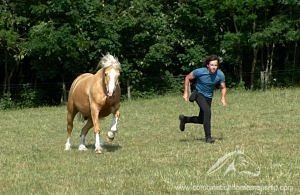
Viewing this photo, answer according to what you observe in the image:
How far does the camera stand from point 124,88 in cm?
3747

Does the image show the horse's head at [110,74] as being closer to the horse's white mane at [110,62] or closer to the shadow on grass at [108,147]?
the horse's white mane at [110,62]

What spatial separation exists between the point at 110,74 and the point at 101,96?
67 centimetres

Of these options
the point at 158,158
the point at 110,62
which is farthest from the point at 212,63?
the point at 158,158

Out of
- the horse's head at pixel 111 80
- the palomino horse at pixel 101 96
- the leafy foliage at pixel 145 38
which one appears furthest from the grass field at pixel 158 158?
the leafy foliage at pixel 145 38

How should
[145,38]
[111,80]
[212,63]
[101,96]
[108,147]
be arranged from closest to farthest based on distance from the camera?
[111,80] → [101,96] → [212,63] → [108,147] → [145,38]

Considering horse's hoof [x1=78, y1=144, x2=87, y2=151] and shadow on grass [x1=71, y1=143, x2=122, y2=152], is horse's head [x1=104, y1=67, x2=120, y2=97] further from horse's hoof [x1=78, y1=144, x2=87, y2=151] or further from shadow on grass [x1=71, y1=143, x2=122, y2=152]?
horse's hoof [x1=78, y1=144, x2=87, y2=151]

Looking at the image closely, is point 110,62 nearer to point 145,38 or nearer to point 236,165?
point 236,165

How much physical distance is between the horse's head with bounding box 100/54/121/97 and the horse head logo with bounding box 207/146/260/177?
3.19 meters

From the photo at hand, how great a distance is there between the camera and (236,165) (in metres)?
9.80

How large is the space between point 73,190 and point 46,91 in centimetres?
2952

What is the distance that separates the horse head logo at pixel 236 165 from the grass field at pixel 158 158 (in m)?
0.06

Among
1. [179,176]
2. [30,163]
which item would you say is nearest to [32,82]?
[30,163]

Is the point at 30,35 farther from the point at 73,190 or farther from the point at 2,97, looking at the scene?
the point at 73,190

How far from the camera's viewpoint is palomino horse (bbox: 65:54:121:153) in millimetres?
12766
